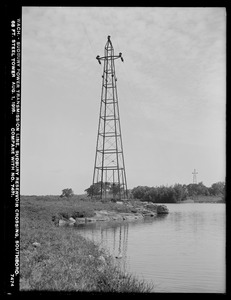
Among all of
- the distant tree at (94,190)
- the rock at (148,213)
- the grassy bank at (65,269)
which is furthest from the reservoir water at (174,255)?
the rock at (148,213)

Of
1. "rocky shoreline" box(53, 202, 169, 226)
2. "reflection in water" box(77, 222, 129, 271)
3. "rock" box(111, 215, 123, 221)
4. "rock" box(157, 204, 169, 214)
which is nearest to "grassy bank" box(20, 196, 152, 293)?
"reflection in water" box(77, 222, 129, 271)

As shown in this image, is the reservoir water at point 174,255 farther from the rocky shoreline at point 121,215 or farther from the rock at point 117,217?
the rock at point 117,217

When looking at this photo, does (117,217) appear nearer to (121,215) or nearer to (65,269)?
(121,215)

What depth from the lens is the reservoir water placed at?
4500 millimetres

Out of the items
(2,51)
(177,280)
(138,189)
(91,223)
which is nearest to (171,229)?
(138,189)

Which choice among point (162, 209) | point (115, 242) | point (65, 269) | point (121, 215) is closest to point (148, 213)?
point (162, 209)

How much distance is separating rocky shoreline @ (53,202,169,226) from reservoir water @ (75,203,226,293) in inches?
65.2

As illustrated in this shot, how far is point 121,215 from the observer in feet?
43.5

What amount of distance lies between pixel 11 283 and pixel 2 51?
206 centimetres

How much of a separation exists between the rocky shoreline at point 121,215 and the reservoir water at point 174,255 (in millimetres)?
1657

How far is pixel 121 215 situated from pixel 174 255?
273 inches

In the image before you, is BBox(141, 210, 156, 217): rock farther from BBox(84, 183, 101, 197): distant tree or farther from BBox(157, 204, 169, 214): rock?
BBox(84, 183, 101, 197): distant tree
